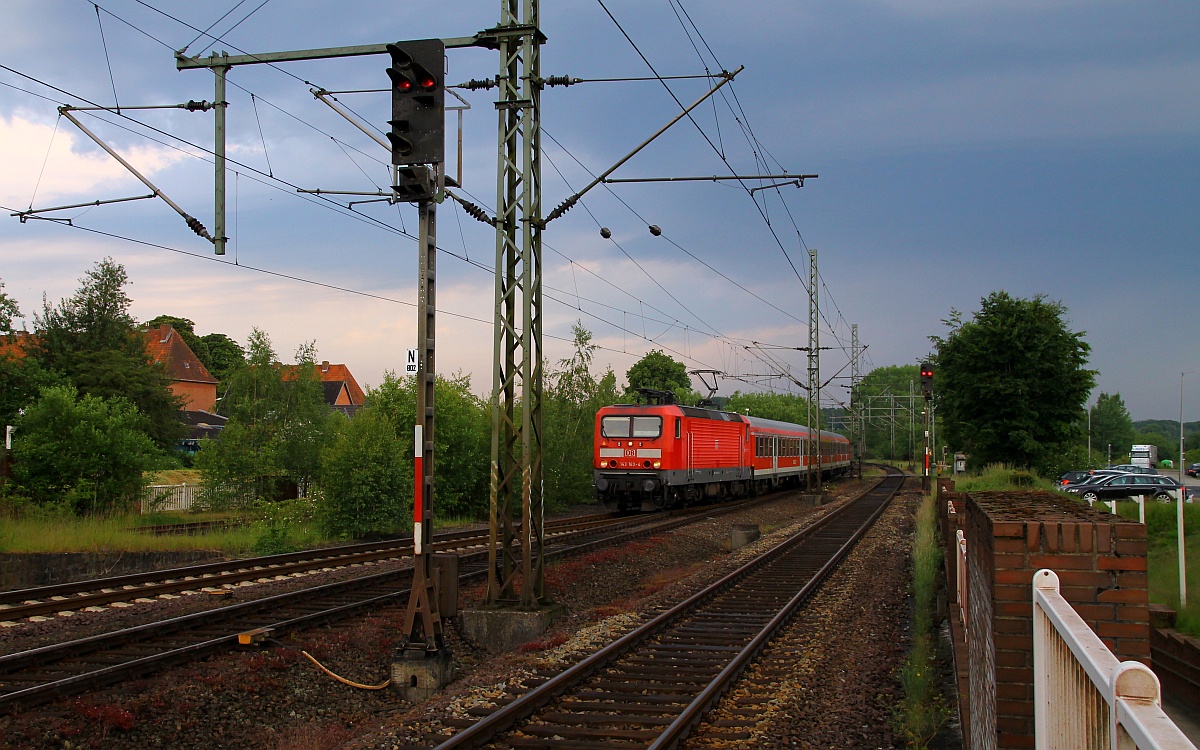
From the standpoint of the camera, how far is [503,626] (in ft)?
37.5

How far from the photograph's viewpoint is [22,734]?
6.91 metres

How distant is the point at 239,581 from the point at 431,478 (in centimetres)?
645

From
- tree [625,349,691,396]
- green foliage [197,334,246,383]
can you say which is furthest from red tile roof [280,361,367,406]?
tree [625,349,691,396]

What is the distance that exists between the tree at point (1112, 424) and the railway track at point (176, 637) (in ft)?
363

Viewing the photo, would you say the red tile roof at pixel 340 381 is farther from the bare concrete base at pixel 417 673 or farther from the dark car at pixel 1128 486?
the bare concrete base at pixel 417 673

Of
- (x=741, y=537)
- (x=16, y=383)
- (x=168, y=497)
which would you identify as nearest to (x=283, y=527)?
(x=168, y=497)

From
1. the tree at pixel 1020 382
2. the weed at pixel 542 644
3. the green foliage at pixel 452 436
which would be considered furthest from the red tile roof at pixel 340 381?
the weed at pixel 542 644

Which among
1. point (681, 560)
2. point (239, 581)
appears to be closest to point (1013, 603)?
point (239, 581)

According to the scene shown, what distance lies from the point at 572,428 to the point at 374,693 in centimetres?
2444

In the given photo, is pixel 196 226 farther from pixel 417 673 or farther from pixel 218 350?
pixel 218 350

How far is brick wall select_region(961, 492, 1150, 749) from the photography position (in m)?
3.52

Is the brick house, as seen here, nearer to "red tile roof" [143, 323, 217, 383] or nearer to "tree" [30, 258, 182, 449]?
"red tile roof" [143, 323, 217, 383]

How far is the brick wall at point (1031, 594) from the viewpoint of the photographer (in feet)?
11.5

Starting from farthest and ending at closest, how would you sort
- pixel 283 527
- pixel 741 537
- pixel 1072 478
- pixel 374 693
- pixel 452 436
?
pixel 1072 478 < pixel 452 436 < pixel 741 537 < pixel 283 527 < pixel 374 693
